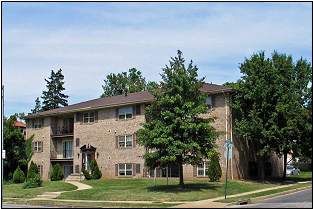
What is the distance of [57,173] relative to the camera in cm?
4197

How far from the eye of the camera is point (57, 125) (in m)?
45.7

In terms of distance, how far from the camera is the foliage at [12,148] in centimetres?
4631

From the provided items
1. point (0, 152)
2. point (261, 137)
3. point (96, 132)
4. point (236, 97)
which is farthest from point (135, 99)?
point (0, 152)

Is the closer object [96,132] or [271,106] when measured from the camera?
[271,106]

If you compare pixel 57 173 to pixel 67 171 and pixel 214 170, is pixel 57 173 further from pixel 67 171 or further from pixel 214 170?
pixel 214 170

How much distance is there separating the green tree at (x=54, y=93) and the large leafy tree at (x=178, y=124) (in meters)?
55.5

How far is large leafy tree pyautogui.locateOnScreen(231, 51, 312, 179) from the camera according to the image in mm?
29328

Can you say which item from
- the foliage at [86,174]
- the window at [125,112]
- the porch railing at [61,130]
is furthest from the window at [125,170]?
the porch railing at [61,130]

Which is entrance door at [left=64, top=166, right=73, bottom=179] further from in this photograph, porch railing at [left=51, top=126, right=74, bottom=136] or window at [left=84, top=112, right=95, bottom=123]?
window at [left=84, top=112, right=95, bottom=123]

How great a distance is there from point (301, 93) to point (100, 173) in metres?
19.3

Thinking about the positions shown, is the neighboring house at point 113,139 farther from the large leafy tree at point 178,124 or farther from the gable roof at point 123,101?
the large leafy tree at point 178,124

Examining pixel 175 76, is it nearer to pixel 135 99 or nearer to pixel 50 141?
pixel 135 99

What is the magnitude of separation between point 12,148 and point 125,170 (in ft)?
52.0

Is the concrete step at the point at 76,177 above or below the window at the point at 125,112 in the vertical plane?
below
